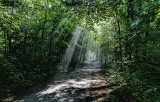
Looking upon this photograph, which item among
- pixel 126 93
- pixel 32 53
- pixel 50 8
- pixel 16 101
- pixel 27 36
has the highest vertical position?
pixel 50 8

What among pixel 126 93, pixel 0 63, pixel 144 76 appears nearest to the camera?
pixel 144 76

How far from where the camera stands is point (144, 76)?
12.7ft

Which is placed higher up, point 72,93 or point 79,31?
point 79,31

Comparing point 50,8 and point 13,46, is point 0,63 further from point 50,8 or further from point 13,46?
point 50,8

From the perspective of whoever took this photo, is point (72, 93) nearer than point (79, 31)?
Yes

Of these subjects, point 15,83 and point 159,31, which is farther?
point 15,83

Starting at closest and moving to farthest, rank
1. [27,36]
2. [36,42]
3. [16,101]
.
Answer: [16,101]
[27,36]
[36,42]

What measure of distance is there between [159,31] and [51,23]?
12.0 meters

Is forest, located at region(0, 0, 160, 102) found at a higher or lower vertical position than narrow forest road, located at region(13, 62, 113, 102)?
higher

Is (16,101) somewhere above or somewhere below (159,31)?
Result: below

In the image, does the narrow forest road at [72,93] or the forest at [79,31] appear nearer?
the forest at [79,31]

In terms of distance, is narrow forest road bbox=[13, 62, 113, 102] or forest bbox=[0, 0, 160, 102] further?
narrow forest road bbox=[13, 62, 113, 102]

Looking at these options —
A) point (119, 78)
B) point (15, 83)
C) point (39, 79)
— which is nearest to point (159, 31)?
point (119, 78)

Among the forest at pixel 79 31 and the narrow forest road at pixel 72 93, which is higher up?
the forest at pixel 79 31
